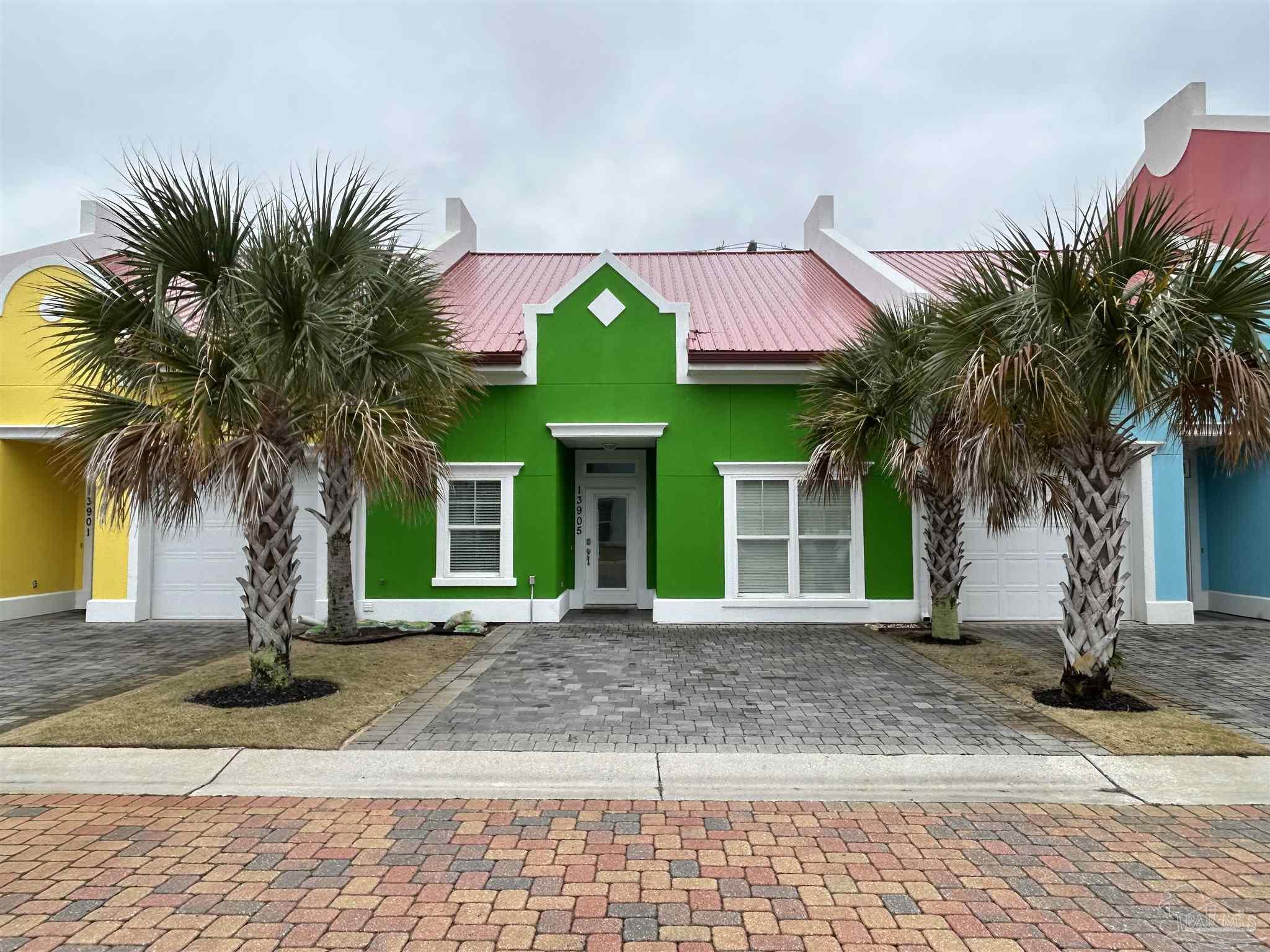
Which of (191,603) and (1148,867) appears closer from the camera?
(1148,867)

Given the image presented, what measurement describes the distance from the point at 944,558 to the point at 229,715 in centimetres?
909

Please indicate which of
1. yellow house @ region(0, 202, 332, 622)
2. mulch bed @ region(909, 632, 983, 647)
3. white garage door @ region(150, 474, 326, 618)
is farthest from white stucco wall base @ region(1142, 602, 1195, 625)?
white garage door @ region(150, 474, 326, 618)

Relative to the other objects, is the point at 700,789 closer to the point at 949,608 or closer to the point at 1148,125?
the point at 949,608

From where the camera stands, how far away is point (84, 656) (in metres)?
10.1

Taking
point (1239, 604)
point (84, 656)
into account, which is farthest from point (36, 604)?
point (1239, 604)

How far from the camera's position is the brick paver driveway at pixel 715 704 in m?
6.28

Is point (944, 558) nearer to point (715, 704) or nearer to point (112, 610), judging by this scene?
point (715, 704)

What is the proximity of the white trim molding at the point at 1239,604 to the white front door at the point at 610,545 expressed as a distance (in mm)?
10871

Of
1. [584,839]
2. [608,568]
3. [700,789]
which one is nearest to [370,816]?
[584,839]

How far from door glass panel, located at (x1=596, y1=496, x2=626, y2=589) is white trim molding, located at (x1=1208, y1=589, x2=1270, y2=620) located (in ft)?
36.4

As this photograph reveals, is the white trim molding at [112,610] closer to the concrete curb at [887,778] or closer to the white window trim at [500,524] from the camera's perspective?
the white window trim at [500,524]

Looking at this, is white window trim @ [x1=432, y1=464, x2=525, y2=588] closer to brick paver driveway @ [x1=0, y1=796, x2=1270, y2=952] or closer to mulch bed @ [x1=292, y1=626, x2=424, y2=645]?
mulch bed @ [x1=292, y1=626, x2=424, y2=645]

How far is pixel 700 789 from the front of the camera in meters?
5.36

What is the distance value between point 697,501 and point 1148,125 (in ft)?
40.4
